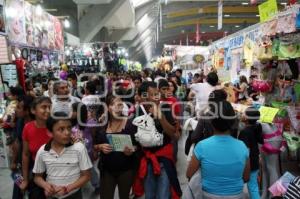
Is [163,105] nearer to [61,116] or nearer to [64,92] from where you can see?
[61,116]

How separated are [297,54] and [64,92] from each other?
9.58 ft

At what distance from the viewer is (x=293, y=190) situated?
2.76 meters

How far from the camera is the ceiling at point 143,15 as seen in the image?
47.9ft

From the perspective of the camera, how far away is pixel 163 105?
3.12m

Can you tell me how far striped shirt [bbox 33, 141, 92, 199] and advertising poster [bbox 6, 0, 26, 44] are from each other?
14.3 feet

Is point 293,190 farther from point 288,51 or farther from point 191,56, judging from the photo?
point 191,56

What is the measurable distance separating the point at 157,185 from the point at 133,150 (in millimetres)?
429

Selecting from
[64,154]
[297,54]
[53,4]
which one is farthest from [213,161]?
[53,4]

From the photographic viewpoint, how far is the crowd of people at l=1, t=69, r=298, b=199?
228 centimetres

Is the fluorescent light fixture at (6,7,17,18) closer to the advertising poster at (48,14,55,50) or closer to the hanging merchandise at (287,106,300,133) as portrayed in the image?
the advertising poster at (48,14,55,50)

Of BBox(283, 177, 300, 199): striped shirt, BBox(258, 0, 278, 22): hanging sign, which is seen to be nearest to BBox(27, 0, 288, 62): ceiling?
BBox(258, 0, 278, 22): hanging sign

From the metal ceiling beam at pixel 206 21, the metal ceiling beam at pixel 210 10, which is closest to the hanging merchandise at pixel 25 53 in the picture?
the metal ceiling beam at pixel 210 10

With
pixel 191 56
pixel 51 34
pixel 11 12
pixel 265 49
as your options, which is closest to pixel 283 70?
pixel 265 49

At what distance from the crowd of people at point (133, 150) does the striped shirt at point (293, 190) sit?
1.05 ft
